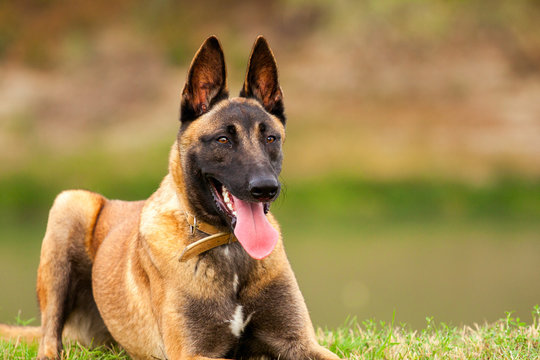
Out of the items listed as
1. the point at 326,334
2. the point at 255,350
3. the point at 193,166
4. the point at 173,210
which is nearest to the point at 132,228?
the point at 173,210

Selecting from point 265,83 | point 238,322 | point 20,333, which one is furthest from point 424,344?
point 20,333

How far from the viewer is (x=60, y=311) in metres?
5.52

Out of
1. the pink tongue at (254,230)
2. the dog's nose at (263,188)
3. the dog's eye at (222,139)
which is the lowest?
the pink tongue at (254,230)

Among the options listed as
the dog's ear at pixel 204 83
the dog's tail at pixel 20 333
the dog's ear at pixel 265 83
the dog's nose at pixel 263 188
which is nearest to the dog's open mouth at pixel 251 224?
the dog's nose at pixel 263 188

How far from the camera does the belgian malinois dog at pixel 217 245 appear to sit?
169 inches

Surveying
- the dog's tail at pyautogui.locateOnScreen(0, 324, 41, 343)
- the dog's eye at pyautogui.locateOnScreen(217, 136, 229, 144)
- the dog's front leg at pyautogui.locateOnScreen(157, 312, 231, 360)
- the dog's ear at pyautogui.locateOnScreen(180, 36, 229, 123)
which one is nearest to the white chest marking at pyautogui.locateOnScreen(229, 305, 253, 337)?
the dog's front leg at pyautogui.locateOnScreen(157, 312, 231, 360)

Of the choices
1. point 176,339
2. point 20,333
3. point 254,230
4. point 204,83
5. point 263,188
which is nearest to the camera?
point 263,188

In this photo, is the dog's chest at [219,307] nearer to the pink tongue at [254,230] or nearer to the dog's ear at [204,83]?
the pink tongue at [254,230]

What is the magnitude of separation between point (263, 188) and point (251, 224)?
0.29 metres

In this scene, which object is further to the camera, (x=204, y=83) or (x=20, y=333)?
(x=20, y=333)

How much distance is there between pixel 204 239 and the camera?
441 cm

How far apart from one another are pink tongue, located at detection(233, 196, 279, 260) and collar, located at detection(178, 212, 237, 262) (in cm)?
30

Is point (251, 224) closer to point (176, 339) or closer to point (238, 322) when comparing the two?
point (238, 322)

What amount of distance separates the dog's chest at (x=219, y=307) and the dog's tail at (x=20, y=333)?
2030 mm
